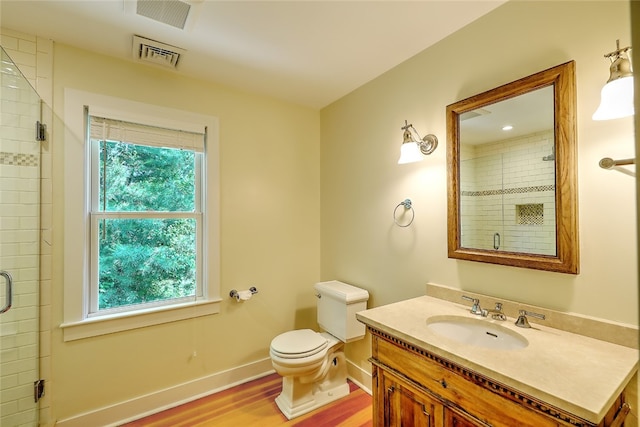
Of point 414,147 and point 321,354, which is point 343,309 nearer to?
point 321,354

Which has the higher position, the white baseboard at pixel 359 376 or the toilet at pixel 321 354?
the toilet at pixel 321 354

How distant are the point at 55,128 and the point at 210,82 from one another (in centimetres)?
105

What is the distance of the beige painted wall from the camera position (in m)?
1.80

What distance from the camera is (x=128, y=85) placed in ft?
6.51

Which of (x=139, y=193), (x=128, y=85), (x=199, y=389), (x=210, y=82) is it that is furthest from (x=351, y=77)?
(x=199, y=389)

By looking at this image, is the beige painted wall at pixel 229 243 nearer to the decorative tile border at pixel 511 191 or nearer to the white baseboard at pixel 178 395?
the white baseboard at pixel 178 395

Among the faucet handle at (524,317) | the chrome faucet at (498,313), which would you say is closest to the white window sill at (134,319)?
the chrome faucet at (498,313)

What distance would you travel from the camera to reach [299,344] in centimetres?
201

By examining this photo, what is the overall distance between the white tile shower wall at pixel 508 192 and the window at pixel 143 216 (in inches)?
74.6

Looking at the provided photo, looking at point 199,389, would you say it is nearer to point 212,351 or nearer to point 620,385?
point 212,351

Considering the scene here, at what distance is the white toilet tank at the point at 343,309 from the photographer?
2.14 meters

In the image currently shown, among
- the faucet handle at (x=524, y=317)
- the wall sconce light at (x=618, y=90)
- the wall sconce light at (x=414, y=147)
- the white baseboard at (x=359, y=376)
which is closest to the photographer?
the wall sconce light at (x=618, y=90)

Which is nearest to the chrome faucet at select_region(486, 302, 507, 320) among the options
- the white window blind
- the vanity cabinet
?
the vanity cabinet

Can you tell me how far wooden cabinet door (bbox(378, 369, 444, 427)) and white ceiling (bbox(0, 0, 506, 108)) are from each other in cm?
187
